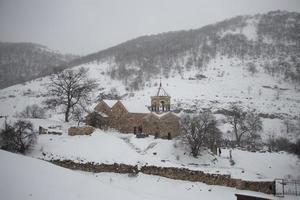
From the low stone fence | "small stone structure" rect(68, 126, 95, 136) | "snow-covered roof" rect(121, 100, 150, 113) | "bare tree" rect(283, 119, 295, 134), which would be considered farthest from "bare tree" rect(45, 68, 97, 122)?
"bare tree" rect(283, 119, 295, 134)

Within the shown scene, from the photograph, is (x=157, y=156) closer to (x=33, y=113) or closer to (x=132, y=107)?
(x=132, y=107)

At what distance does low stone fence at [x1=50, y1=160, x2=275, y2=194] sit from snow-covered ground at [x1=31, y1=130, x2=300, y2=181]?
79 cm

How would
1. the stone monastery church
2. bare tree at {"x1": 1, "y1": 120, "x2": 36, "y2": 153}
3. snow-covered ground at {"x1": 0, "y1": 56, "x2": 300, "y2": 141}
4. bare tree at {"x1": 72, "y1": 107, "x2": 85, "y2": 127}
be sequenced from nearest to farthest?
bare tree at {"x1": 1, "y1": 120, "x2": 36, "y2": 153}, bare tree at {"x1": 72, "y1": 107, "x2": 85, "y2": 127}, the stone monastery church, snow-covered ground at {"x1": 0, "y1": 56, "x2": 300, "y2": 141}

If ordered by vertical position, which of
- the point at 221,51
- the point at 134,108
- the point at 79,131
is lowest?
the point at 79,131

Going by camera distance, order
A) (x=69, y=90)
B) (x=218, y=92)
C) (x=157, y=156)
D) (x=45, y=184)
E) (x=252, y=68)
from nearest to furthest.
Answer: (x=45, y=184), (x=157, y=156), (x=69, y=90), (x=218, y=92), (x=252, y=68)

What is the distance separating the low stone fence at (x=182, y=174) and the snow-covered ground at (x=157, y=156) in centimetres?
79

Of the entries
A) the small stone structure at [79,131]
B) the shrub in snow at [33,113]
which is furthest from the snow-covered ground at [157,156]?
the shrub in snow at [33,113]

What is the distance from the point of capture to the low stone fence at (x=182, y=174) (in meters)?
22.5

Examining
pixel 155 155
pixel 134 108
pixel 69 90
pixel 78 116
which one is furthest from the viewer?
pixel 134 108

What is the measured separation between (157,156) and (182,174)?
7.86 metres

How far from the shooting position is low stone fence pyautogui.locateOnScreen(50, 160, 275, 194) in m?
22.5

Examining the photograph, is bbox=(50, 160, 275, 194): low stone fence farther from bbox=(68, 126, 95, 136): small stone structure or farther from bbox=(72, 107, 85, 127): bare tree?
bbox=(72, 107, 85, 127): bare tree

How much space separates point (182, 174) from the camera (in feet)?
79.4

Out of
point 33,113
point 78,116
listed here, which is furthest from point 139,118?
point 33,113
